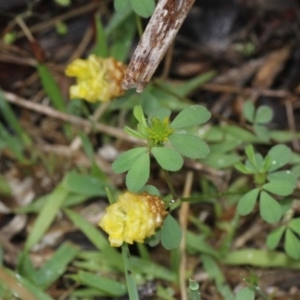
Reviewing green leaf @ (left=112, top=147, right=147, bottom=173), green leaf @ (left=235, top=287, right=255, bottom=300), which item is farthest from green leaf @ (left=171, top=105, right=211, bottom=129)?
green leaf @ (left=235, top=287, right=255, bottom=300)

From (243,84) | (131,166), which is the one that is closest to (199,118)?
(131,166)

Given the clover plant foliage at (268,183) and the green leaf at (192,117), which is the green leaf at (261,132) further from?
the green leaf at (192,117)

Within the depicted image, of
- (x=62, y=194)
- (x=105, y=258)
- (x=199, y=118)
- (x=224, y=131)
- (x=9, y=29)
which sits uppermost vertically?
(x=9, y=29)

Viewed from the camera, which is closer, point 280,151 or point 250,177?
point 280,151

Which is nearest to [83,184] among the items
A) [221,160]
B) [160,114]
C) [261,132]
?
[221,160]

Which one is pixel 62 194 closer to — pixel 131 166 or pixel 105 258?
pixel 105 258

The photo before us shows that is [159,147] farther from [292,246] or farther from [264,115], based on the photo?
[264,115]

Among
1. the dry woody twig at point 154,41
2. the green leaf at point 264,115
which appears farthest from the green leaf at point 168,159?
the green leaf at point 264,115
